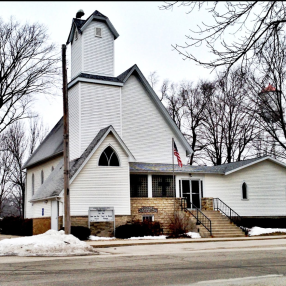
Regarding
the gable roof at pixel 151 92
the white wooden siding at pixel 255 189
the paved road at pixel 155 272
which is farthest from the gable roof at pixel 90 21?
the paved road at pixel 155 272

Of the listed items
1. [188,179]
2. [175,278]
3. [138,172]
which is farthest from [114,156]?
[175,278]

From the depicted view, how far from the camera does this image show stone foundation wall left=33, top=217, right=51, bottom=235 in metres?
29.7

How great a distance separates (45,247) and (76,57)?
61.9ft

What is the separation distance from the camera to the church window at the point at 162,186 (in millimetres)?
30750

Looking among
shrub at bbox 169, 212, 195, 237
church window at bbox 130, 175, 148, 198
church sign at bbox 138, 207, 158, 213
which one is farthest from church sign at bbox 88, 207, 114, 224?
shrub at bbox 169, 212, 195, 237

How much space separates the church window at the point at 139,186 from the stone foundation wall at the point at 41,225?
565 cm

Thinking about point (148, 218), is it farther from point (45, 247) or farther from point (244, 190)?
point (45, 247)

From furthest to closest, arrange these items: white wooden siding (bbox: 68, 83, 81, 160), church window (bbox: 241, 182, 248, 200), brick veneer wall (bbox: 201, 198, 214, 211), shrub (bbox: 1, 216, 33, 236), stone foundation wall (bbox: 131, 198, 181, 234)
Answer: church window (bbox: 241, 182, 248, 200), shrub (bbox: 1, 216, 33, 236), brick veneer wall (bbox: 201, 198, 214, 211), white wooden siding (bbox: 68, 83, 81, 160), stone foundation wall (bbox: 131, 198, 181, 234)

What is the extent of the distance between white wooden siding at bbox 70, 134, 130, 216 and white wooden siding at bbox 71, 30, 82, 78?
6.40 meters

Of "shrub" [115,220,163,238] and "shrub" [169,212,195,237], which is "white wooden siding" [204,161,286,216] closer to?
"shrub" [169,212,195,237]

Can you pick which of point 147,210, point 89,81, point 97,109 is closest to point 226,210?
point 147,210

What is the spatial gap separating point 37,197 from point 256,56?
24.8 metres

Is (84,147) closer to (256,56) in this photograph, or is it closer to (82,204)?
(82,204)

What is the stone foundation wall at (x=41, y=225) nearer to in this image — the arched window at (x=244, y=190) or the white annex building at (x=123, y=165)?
the white annex building at (x=123, y=165)
